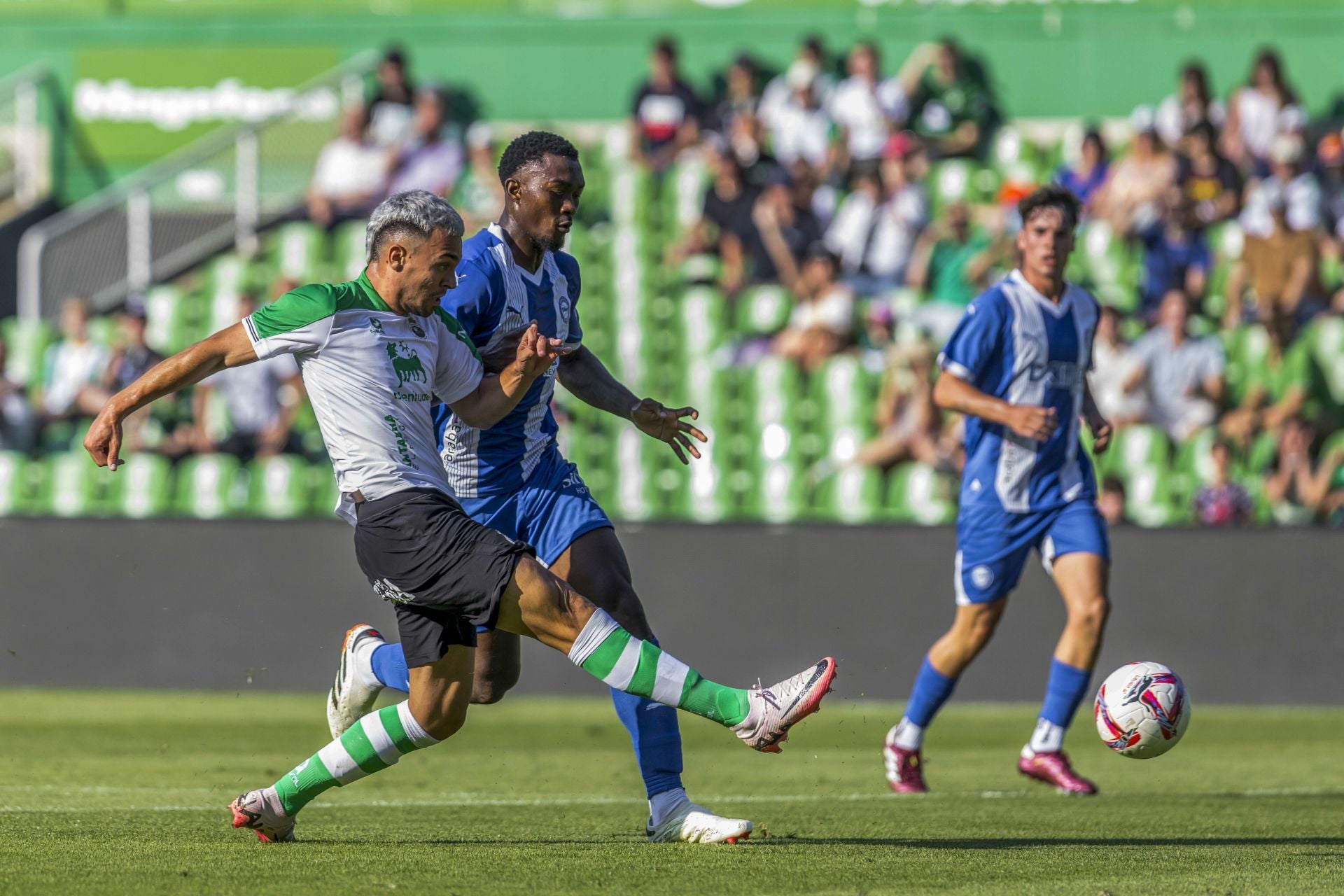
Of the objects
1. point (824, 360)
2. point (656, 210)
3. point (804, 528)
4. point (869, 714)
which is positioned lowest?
point (869, 714)

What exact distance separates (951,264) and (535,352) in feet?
35.1

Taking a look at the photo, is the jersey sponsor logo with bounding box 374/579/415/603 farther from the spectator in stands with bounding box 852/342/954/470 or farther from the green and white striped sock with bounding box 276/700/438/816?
the spectator in stands with bounding box 852/342/954/470

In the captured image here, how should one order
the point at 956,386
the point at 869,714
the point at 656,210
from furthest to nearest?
the point at 656,210 < the point at 869,714 < the point at 956,386

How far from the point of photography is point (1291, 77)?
17.8 meters

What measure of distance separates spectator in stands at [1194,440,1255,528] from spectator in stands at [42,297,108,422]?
29.0 ft

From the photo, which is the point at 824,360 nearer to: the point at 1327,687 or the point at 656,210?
the point at 656,210

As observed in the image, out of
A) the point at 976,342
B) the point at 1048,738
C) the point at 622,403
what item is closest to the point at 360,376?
the point at 622,403

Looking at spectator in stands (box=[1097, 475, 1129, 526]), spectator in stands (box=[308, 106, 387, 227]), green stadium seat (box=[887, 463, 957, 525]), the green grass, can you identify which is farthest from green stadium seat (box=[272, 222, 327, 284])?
spectator in stands (box=[1097, 475, 1129, 526])

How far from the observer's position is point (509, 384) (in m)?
5.97

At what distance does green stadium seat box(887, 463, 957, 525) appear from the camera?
14219mm

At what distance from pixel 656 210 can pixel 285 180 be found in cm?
347

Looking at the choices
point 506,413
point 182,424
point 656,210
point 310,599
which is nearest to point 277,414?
point 182,424

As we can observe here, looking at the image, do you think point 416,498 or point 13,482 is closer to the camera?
point 416,498

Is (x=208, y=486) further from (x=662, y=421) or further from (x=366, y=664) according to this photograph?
(x=662, y=421)
